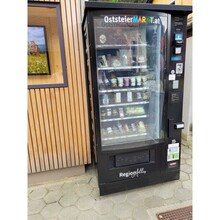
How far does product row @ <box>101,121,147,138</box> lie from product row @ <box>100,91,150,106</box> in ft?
1.02

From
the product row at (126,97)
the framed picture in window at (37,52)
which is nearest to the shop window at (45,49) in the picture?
the framed picture in window at (37,52)

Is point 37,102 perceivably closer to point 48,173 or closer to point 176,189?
point 48,173

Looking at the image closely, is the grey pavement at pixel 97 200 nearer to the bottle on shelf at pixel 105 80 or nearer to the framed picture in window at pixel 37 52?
the bottle on shelf at pixel 105 80

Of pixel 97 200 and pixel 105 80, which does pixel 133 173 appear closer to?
pixel 97 200

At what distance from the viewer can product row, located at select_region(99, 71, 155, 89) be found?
78.5 inches

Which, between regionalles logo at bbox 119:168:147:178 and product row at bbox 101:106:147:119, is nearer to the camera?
regionalles logo at bbox 119:168:147:178

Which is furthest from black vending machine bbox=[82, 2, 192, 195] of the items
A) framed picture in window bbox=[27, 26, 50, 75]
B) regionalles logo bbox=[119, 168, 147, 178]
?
framed picture in window bbox=[27, 26, 50, 75]

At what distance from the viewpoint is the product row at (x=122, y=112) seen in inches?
83.0

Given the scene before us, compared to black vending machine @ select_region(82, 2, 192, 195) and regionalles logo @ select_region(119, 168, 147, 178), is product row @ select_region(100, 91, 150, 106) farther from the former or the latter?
regionalles logo @ select_region(119, 168, 147, 178)

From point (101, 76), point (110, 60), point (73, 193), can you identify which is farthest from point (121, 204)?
point (110, 60)

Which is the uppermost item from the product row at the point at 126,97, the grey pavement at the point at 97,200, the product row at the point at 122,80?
the product row at the point at 122,80

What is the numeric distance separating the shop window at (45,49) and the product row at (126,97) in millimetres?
558

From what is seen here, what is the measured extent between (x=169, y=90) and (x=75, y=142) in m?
1.30

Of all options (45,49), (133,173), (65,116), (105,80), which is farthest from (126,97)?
(45,49)
